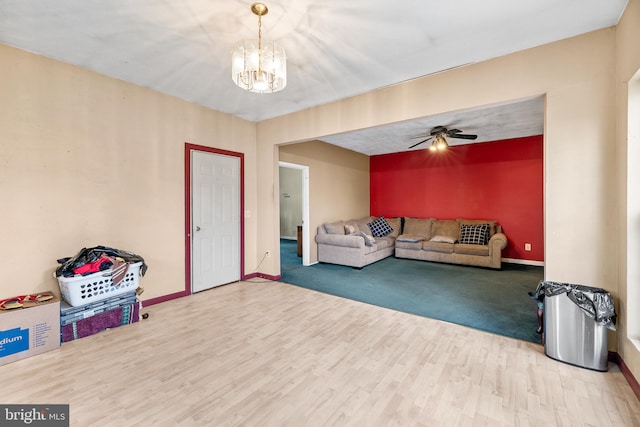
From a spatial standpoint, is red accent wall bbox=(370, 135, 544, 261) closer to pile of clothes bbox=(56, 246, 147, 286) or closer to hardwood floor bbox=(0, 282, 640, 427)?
hardwood floor bbox=(0, 282, 640, 427)

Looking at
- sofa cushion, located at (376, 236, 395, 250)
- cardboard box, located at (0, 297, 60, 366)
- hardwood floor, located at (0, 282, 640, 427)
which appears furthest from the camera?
sofa cushion, located at (376, 236, 395, 250)

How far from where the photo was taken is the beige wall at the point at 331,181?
233 inches

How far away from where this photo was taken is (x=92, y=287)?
2.71m

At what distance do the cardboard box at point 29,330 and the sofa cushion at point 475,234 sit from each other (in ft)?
21.7

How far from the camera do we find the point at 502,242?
5430 mm

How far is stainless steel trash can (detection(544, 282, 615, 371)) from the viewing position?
2107 millimetres

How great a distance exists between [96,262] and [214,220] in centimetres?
165

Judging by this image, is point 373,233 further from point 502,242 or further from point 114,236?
point 114,236

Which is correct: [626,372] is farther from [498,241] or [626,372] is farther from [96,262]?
[96,262]

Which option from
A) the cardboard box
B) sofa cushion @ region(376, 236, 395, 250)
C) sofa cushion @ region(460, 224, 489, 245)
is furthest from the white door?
sofa cushion @ region(460, 224, 489, 245)

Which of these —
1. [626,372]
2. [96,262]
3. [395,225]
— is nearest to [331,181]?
[395,225]

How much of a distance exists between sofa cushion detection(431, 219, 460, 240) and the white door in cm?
469

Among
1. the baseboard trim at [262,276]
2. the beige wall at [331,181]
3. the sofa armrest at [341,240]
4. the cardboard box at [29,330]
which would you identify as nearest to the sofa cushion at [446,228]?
A: the beige wall at [331,181]

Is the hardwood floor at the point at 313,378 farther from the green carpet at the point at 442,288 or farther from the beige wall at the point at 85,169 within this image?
the beige wall at the point at 85,169
